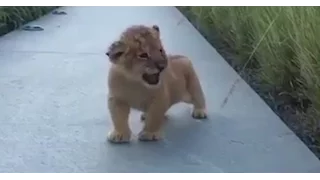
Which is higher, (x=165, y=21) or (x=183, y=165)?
(x=183, y=165)

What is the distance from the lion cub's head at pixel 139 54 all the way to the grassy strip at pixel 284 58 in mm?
644

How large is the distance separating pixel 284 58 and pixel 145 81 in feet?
3.16

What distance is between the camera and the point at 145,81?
238cm

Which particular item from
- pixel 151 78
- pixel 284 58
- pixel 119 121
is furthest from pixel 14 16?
pixel 151 78

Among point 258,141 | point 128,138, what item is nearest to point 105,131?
point 128,138

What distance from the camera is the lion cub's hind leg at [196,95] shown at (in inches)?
108

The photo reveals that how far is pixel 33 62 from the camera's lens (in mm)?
3551

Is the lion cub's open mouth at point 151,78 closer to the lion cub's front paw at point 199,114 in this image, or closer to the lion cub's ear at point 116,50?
the lion cub's ear at point 116,50

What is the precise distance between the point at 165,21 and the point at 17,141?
81.6 inches

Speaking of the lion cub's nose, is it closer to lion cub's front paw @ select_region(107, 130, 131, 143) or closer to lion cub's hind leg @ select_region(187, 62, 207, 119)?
lion cub's front paw @ select_region(107, 130, 131, 143)

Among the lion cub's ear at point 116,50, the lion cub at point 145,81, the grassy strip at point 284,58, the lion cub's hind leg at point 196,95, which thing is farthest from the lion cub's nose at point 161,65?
the grassy strip at point 284,58

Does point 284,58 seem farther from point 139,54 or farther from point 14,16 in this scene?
point 14,16

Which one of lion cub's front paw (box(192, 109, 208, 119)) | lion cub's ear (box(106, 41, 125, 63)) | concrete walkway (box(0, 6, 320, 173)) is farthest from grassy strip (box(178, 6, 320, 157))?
lion cub's ear (box(106, 41, 125, 63))

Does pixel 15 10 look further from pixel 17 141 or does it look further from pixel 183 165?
pixel 183 165
